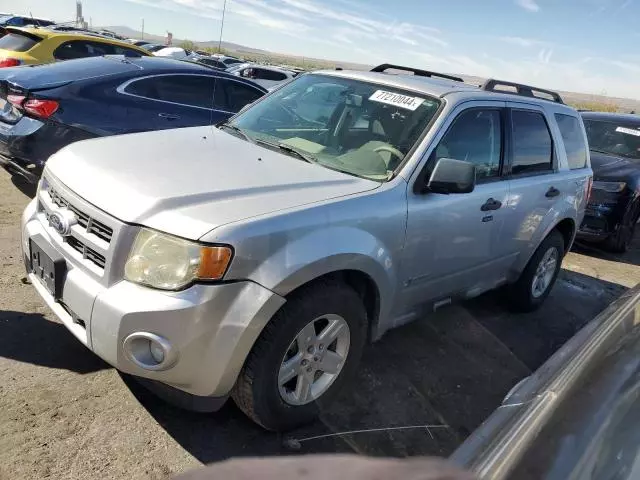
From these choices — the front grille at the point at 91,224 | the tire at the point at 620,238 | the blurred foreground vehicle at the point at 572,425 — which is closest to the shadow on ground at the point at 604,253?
the tire at the point at 620,238

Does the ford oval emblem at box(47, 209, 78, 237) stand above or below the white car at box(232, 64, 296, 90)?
above

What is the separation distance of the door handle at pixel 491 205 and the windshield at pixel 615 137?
5.85 meters

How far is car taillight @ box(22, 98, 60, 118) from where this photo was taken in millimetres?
5387

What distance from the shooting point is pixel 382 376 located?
11.9ft

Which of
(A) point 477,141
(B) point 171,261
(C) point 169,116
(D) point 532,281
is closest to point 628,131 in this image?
(D) point 532,281

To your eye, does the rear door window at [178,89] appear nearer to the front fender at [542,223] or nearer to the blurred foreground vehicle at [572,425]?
the front fender at [542,223]

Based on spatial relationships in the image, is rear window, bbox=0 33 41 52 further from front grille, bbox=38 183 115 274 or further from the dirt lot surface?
front grille, bbox=38 183 115 274

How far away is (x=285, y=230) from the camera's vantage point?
2.47 meters

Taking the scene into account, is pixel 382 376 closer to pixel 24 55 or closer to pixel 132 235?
pixel 132 235

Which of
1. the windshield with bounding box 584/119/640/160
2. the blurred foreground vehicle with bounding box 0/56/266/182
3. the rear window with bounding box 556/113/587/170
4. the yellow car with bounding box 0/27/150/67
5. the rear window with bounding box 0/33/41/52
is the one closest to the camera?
the rear window with bounding box 556/113/587/170

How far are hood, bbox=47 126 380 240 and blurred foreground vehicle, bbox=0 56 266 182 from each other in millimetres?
2359

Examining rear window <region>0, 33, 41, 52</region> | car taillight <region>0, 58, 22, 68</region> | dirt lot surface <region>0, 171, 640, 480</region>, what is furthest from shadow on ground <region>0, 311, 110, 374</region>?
rear window <region>0, 33, 41, 52</region>

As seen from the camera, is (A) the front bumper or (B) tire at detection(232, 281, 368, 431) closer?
(A) the front bumper

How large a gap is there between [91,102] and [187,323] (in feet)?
13.6
